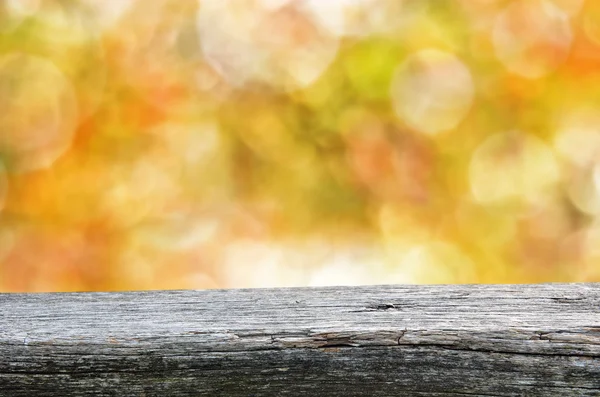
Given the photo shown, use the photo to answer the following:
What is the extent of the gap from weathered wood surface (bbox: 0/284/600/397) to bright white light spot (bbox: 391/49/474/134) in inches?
49.3

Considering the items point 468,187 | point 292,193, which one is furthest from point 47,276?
point 468,187

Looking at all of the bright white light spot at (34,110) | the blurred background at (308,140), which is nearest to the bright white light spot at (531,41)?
the blurred background at (308,140)

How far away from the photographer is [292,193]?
5.38 ft

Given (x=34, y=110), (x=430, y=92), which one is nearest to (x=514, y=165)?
(x=430, y=92)

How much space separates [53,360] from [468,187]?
4.43 ft

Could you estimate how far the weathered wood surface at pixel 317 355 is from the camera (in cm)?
44

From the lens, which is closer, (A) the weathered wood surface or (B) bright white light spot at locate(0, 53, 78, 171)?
(A) the weathered wood surface

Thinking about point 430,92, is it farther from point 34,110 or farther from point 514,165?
point 34,110

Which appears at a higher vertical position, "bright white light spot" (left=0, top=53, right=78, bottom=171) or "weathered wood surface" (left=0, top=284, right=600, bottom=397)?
"bright white light spot" (left=0, top=53, right=78, bottom=171)

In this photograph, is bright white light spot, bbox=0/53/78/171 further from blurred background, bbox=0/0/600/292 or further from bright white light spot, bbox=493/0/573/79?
bright white light spot, bbox=493/0/573/79

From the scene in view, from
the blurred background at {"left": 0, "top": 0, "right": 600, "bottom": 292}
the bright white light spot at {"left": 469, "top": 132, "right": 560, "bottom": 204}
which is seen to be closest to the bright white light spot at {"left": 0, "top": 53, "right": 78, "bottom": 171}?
the blurred background at {"left": 0, "top": 0, "right": 600, "bottom": 292}

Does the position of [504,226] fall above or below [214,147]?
below

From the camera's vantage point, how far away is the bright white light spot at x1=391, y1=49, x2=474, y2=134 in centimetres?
169

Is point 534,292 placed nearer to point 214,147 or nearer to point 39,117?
point 214,147
